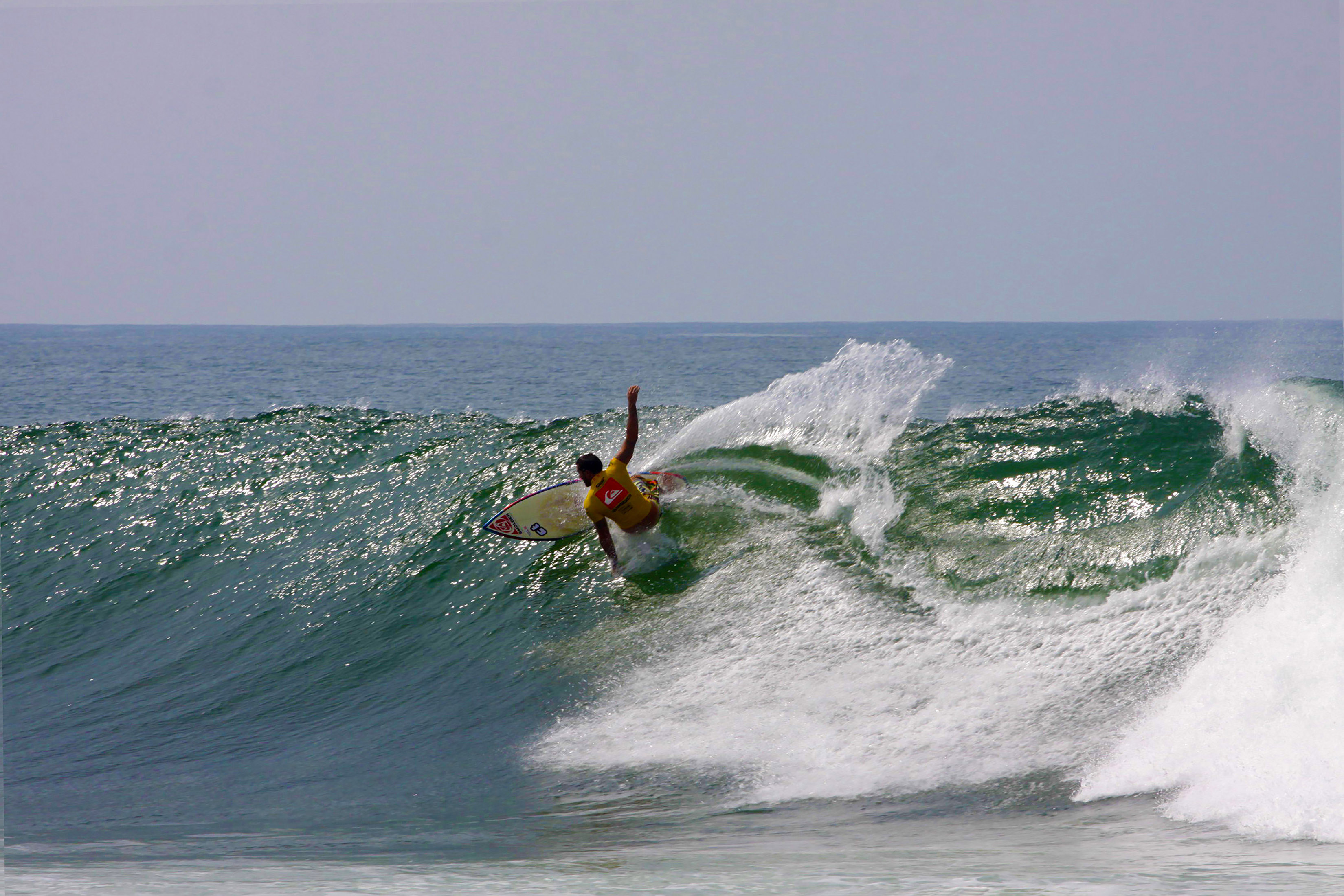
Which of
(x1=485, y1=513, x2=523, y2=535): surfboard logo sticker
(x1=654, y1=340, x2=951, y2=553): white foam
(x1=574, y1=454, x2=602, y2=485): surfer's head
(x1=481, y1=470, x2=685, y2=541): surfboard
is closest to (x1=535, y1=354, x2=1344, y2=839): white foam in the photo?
(x1=574, y1=454, x2=602, y2=485): surfer's head

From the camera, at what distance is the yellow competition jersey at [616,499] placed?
8.41 metres

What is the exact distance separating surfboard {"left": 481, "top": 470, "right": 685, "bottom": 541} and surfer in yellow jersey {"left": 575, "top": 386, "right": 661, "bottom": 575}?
0.55 metres

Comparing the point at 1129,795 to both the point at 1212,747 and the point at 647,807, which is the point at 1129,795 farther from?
the point at 647,807

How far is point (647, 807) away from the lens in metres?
5.07

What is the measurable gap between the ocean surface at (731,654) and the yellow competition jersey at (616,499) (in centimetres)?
36

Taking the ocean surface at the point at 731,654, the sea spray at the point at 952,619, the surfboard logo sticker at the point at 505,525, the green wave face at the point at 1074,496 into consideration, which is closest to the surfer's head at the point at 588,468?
the ocean surface at the point at 731,654

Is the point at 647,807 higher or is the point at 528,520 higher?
the point at 528,520

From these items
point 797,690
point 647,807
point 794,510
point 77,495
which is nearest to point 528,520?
point 794,510

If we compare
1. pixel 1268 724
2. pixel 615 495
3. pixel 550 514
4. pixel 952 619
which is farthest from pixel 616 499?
pixel 1268 724

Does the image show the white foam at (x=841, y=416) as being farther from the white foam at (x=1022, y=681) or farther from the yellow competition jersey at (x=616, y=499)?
the yellow competition jersey at (x=616, y=499)

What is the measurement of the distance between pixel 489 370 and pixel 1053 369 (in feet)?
92.4

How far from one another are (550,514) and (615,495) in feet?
3.82

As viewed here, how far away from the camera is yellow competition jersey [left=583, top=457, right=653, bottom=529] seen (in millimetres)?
8414

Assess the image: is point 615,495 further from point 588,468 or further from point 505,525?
point 505,525
